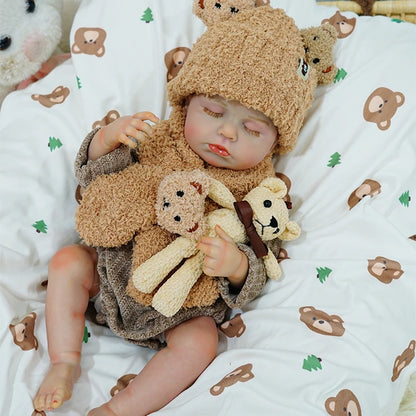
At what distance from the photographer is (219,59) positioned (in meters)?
0.88

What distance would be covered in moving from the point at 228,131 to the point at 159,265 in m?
0.26

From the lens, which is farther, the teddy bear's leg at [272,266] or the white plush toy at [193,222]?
the teddy bear's leg at [272,266]

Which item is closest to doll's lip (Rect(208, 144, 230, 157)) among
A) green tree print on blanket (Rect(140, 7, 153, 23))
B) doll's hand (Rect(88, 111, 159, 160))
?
doll's hand (Rect(88, 111, 159, 160))

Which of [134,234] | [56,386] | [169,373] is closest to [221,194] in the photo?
[134,234]

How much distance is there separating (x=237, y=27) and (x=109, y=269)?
490 mm

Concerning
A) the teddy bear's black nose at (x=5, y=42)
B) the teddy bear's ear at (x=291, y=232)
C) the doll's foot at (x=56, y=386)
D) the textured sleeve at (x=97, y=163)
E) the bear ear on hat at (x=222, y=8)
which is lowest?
the doll's foot at (x=56, y=386)

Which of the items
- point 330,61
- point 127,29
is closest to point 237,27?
point 330,61

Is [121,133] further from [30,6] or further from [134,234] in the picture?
[30,6]

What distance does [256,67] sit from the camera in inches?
34.0

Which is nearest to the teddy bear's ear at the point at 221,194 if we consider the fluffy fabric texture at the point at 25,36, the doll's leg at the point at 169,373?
the doll's leg at the point at 169,373

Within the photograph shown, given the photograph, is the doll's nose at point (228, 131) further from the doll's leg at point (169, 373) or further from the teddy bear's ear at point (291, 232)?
the doll's leg at point (169, 373)

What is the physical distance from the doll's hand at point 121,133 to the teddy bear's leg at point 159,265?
191 millimetres

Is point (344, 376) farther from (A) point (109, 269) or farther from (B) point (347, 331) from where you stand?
(A) point (109, 269)

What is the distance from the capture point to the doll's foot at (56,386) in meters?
0.82
